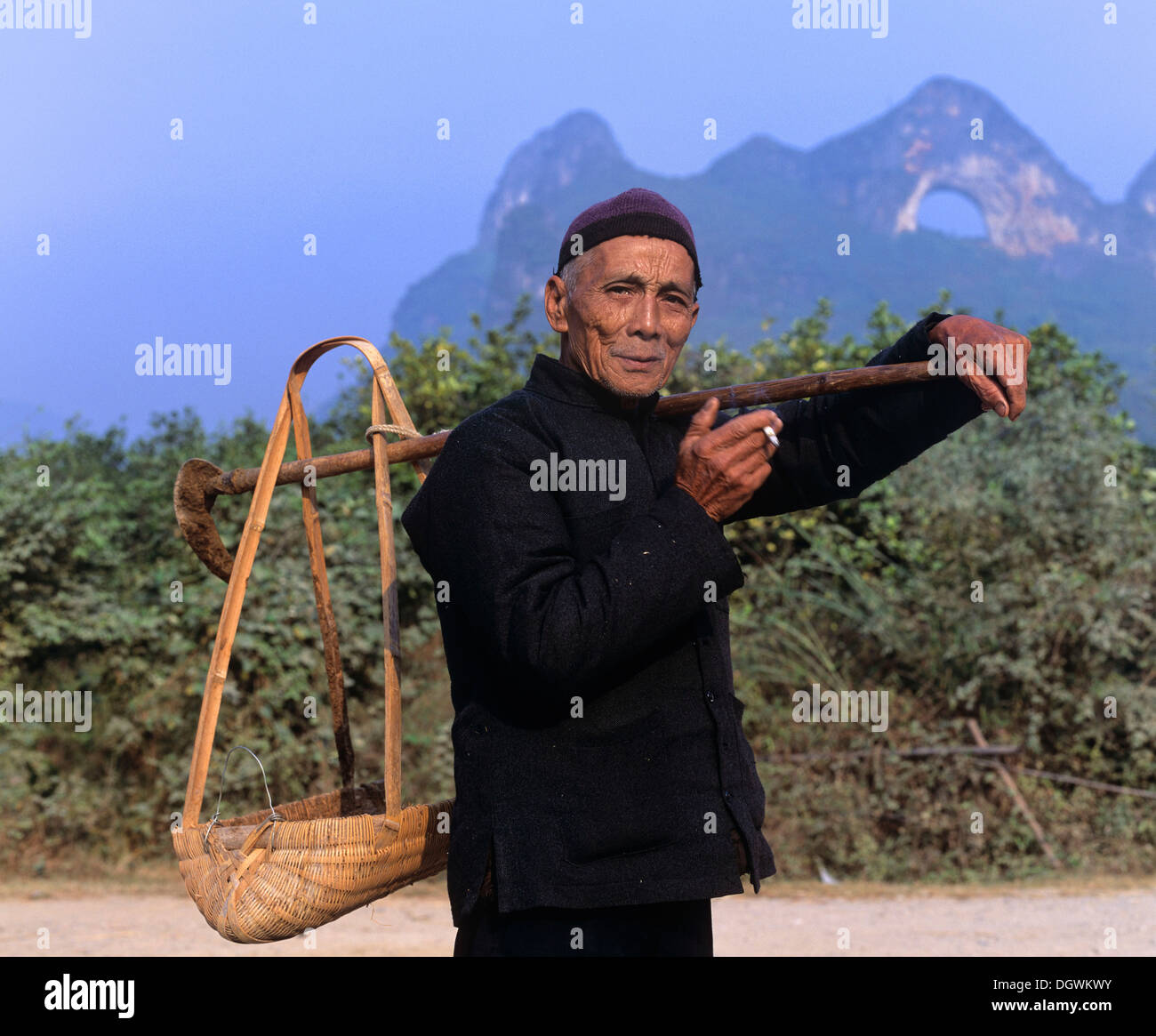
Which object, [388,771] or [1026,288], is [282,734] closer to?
[388,771]

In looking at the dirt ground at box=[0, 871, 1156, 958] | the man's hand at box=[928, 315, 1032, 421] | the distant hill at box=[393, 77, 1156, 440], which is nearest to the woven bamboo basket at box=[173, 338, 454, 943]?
the man's hand at box=[928, 315, 1032, 421]

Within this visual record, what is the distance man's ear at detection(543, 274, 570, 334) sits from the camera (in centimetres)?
220

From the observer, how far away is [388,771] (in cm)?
222

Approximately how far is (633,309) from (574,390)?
18cm

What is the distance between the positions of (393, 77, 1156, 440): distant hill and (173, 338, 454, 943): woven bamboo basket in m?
45.9

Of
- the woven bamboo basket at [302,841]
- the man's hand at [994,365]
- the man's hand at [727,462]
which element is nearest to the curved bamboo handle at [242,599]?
the woven bamboo basket at [302,841]

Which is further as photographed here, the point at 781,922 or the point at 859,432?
the point at 781,922

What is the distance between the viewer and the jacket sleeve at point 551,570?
174cm

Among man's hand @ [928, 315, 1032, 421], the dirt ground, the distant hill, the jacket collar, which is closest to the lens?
man's hand @ [928, 315, 1032, 421]

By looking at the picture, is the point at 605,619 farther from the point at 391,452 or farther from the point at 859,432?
the point at 391,452

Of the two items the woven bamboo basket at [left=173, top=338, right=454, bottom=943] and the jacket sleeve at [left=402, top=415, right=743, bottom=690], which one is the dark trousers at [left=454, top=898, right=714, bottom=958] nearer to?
the woven bamboo basket at [left=173, top=338, right=454, bottom=943]

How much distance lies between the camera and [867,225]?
262 feet

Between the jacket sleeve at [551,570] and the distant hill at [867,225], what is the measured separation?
4614 cm

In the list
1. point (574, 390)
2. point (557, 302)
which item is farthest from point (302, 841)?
point (557, 302)
